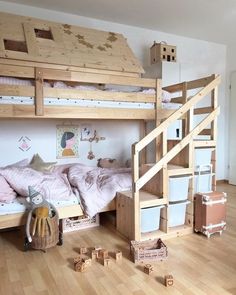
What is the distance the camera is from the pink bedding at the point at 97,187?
261 centimetres

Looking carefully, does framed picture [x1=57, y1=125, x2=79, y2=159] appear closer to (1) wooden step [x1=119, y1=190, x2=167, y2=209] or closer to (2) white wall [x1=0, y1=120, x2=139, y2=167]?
(2) white wall [x1=0, y1=120, x2=139, y2=167]

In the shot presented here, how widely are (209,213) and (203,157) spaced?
58cm

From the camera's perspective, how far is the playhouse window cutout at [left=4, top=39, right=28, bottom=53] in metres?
2.71

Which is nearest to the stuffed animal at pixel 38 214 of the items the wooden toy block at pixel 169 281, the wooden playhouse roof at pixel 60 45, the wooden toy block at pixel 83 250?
the wooden toy block at pixel 83 250

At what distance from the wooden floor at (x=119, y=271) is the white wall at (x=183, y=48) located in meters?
2.66

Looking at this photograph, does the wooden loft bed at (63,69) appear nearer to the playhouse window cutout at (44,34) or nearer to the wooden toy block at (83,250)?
the playhouse window cutout at (44,34)

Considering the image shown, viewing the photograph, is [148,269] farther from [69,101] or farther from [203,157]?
[69,101]

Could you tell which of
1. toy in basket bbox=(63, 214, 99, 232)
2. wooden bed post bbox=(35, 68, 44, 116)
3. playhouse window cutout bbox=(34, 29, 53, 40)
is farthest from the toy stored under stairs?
playhouse window cutout bbox=(34, 29, 53, 40)

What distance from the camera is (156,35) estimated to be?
13.8ft

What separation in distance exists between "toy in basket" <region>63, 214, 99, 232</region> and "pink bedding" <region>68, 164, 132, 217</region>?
270 mm

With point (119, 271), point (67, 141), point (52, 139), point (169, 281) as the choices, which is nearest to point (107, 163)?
point (67, 141)

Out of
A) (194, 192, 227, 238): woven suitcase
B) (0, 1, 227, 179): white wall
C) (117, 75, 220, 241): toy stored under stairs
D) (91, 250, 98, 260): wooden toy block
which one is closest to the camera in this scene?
(91, 250, 98, 260): wooden toy block

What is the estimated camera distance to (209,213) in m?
2.58

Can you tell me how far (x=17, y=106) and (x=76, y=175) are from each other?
3.49 feet
